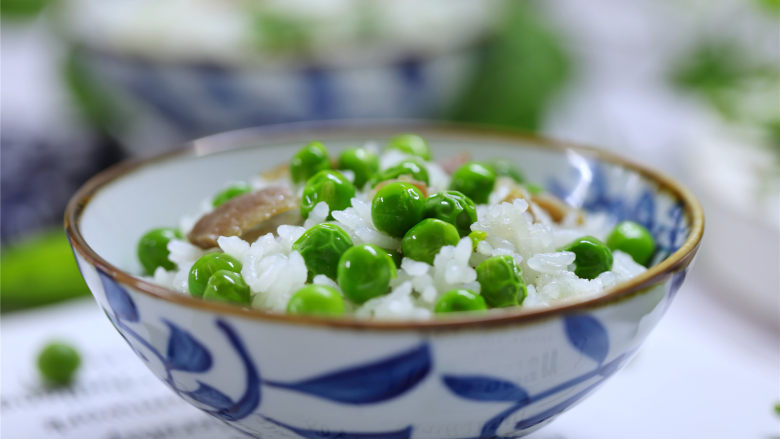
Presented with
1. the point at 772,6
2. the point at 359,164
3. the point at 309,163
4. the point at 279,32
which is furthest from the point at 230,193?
the point at 772,6

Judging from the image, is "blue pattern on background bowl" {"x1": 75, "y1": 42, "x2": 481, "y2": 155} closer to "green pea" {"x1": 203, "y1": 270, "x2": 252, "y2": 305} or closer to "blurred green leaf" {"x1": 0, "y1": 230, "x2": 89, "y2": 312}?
"blurred green leaf" {"x1": 0, "y1": 230, "x2": 89, "y2": 312}

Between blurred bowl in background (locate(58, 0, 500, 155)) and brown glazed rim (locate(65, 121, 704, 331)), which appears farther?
blurred bowl in background (locate(58, 0, 500, 155))

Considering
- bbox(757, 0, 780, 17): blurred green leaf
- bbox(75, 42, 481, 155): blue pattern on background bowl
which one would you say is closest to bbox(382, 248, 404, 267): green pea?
bbox(75, 42, 481, 155): blue pattern on background bowl

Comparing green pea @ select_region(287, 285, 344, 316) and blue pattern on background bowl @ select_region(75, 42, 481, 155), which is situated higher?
green pea @ select_region(287, 285, 344, 316)

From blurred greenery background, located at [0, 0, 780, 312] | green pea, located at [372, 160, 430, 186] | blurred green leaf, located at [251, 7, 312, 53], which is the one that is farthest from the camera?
blurred green leaf, located at [251, 7, 312, 53]

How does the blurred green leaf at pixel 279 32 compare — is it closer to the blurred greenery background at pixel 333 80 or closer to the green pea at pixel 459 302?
the blurred greenery background at pixel 333 80
